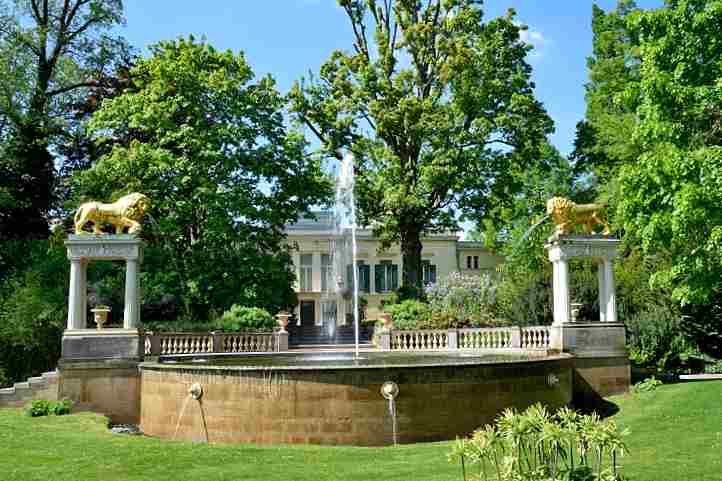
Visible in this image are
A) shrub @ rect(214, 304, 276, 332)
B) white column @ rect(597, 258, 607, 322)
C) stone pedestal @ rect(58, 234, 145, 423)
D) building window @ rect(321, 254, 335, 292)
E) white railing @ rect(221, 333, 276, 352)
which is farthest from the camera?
building window @ rect(321, 254, 335, 292)

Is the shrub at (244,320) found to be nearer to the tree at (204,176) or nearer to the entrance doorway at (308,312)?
the tree at (204,176)

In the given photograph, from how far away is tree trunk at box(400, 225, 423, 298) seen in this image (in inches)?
1308

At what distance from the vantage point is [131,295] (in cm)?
2100

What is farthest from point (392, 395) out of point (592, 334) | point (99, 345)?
point (99, 345)

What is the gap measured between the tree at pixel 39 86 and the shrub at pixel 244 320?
37.2 ft

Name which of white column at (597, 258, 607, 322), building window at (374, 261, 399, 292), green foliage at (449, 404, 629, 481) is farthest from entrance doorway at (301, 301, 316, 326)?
green foliage at (449, 404, 629, 481)

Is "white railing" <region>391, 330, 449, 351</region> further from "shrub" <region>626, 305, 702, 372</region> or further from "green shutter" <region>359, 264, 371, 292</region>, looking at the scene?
"green shutter" <region>359, 264, 371, 292</region>

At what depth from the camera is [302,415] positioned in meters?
13.8

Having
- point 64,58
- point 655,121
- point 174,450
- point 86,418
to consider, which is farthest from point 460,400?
point 64,58

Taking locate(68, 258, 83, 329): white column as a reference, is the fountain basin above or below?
below

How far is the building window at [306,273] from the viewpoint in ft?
192

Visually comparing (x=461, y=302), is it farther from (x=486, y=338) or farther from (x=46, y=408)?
(x=46, y=408)

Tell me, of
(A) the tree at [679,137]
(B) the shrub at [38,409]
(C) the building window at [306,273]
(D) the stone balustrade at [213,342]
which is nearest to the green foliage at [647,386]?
(A) the tree at [679,137]

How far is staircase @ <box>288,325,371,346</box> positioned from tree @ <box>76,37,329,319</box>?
2.99 m
